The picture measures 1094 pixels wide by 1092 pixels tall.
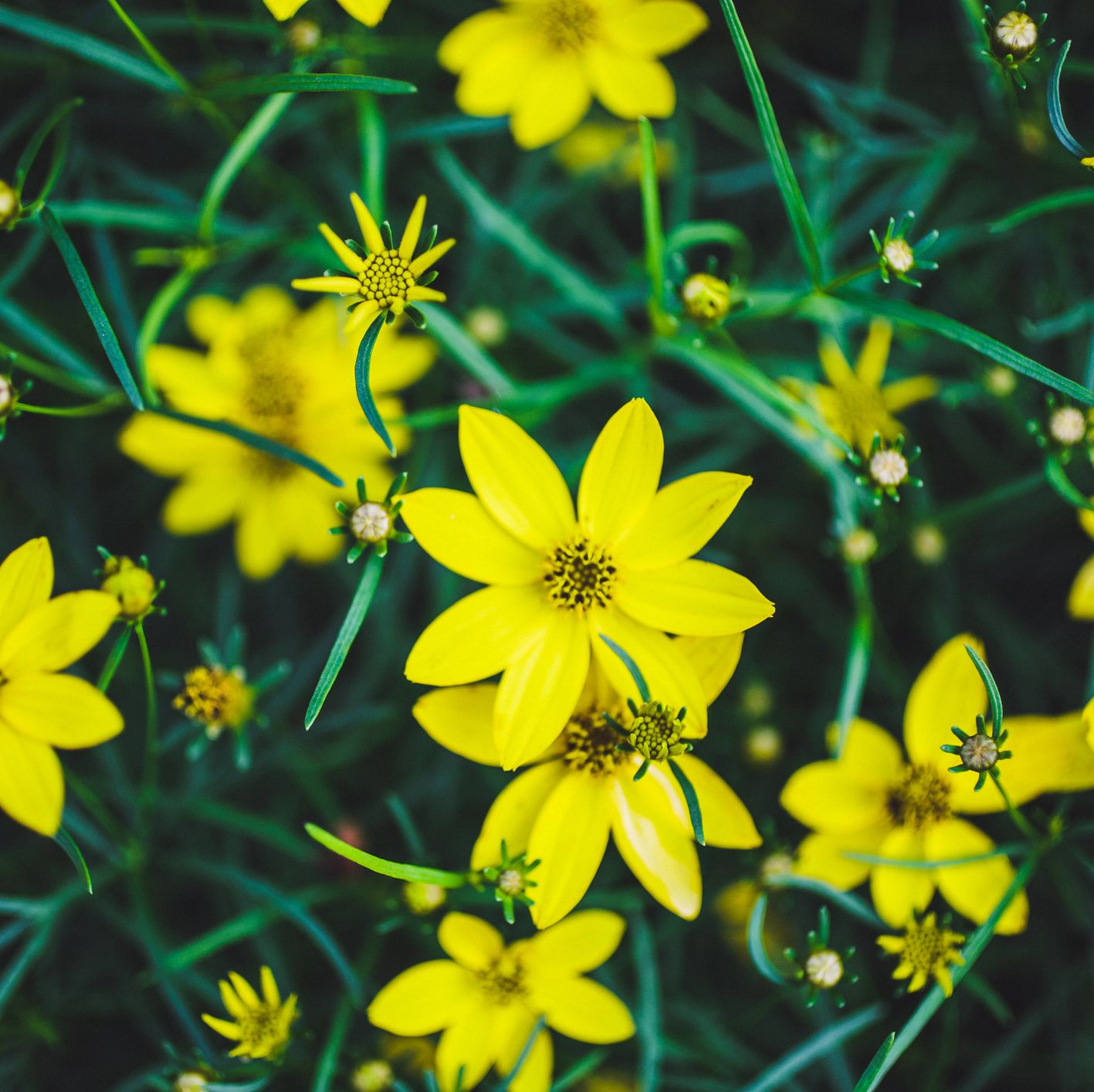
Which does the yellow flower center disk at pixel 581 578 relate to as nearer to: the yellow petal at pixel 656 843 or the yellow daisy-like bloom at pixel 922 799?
the yellow petal at pixel 656 843

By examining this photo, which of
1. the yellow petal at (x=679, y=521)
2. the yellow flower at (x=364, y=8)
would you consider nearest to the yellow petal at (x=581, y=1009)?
the yellow petal at (x=679, y=521)

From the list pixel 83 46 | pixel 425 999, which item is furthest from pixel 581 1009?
pixel 83 46

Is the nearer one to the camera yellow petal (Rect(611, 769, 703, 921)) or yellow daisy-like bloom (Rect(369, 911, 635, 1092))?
yellow petal (Rect(611, 769, 703, 921))

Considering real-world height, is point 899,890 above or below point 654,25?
below

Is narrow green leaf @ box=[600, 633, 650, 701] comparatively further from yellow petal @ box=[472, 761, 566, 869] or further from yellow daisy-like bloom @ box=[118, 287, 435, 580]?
yellow daisy-like bloom @ box=[118, 287, 435, 580]

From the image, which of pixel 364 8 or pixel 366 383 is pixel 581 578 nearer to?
pixel 366 383

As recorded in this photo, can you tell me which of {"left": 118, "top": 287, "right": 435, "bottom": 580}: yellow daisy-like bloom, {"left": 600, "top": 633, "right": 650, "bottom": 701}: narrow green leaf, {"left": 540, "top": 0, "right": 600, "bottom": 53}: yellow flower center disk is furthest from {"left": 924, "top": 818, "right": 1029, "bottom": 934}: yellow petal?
{"left": 540, "top": 0, "right": 600, "bottom": 53}: yellow flower center disk
